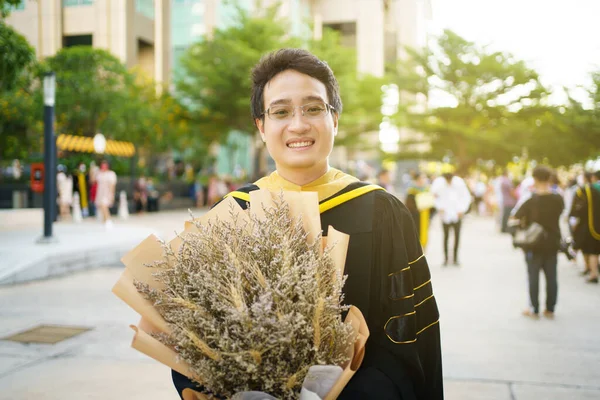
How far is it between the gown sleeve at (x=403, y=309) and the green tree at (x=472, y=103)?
3123cm

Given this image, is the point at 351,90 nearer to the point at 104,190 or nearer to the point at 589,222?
the point at 104,190

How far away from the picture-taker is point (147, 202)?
2431 cm

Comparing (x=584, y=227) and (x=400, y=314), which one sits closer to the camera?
(x=400, y=314)

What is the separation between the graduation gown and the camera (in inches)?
67.8

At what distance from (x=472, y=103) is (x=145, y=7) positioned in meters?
19.2

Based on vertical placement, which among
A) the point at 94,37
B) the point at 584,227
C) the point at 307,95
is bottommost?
the point at 584,227

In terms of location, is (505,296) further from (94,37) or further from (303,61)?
(94,37)

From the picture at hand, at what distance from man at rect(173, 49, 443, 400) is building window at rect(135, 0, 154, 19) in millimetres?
32262

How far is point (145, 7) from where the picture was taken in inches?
1287

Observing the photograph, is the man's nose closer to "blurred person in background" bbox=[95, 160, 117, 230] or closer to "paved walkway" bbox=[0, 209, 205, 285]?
"paved walkway" bbox=[0, 209, 205, 285]

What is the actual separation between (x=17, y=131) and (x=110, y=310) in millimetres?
20176

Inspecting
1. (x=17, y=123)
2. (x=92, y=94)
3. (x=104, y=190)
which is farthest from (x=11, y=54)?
(x=17, y=123)

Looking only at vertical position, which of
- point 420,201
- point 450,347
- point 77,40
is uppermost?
point 77,40

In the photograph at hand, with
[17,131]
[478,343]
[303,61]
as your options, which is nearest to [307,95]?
[303,61]
